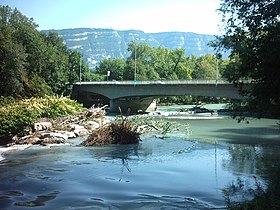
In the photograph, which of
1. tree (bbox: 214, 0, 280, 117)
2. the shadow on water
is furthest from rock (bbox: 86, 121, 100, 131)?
tree (bbox: 214, 0, 280, 117)

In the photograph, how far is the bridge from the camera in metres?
47.3

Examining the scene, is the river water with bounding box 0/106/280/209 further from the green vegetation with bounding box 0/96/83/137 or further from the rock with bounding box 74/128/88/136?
the green vegetation with bounding box 0/96/83/137

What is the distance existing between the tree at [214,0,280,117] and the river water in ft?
9.21

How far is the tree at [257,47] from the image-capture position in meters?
9.20

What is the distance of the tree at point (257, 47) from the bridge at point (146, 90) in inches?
1263

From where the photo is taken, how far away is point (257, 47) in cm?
971

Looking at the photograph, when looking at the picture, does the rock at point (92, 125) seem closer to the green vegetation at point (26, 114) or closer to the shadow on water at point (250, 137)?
the green vegetation at point (26, 114)

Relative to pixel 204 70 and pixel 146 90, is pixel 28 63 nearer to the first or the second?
pixel 146 90

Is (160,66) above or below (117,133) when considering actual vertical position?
above

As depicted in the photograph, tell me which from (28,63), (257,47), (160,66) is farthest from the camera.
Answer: (160,66)

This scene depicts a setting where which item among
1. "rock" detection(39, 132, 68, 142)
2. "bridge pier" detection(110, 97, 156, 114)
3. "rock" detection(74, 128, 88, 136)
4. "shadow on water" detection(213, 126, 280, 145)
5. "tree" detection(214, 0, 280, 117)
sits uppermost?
"tree" detection(214, 0, 280, 117)

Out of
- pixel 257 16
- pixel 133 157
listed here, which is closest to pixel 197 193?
pixel 257 16

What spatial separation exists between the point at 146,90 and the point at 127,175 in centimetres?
4402

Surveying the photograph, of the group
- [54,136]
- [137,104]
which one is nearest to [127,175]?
[54,136]
